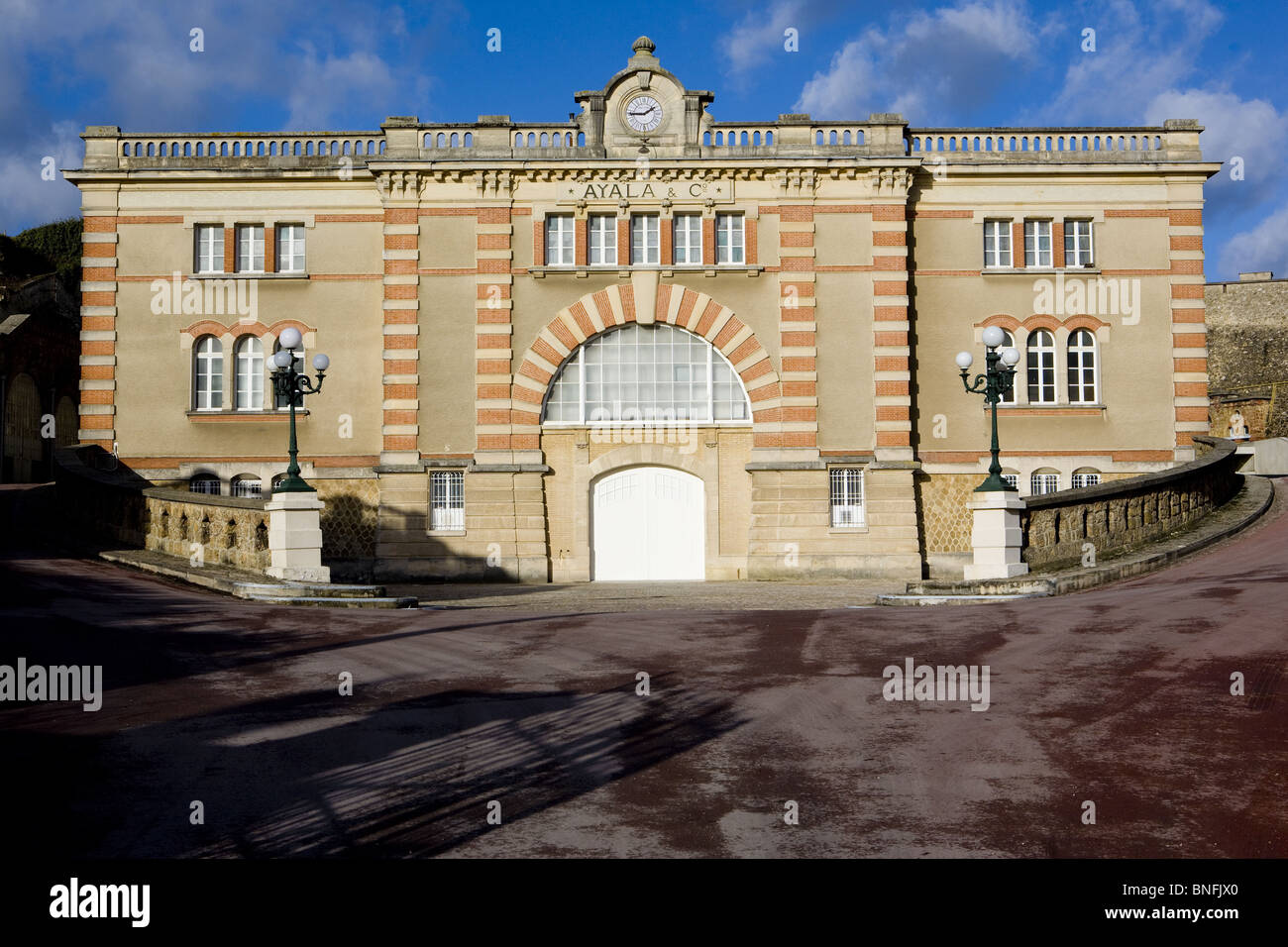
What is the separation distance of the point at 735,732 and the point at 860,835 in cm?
240

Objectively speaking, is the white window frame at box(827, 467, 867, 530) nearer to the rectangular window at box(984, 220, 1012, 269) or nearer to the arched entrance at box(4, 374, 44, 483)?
the rectangular window at box(984, 220, 1012, 269)

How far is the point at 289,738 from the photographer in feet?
27.5

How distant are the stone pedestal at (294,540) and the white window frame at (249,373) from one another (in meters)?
8.31

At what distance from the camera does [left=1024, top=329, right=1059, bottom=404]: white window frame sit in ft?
85.9

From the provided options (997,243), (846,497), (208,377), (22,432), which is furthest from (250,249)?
(997,243)

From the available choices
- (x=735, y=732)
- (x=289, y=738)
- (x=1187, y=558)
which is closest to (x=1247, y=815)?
(x=735, y=732)

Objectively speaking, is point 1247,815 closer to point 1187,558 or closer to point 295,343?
point 1187,558

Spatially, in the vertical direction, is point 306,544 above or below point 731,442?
below

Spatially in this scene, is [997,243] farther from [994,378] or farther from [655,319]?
[994,378]

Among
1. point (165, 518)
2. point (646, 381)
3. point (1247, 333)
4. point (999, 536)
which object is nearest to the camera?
point (999, 536)

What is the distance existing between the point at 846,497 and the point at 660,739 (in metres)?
17.4

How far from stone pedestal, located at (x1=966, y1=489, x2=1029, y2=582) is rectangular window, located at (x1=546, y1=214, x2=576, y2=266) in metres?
11.7

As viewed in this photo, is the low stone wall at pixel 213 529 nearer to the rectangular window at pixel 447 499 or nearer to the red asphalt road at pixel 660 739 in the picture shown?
the red asphalt road at pixel 660 739

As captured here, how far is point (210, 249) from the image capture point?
26422 millimetres
